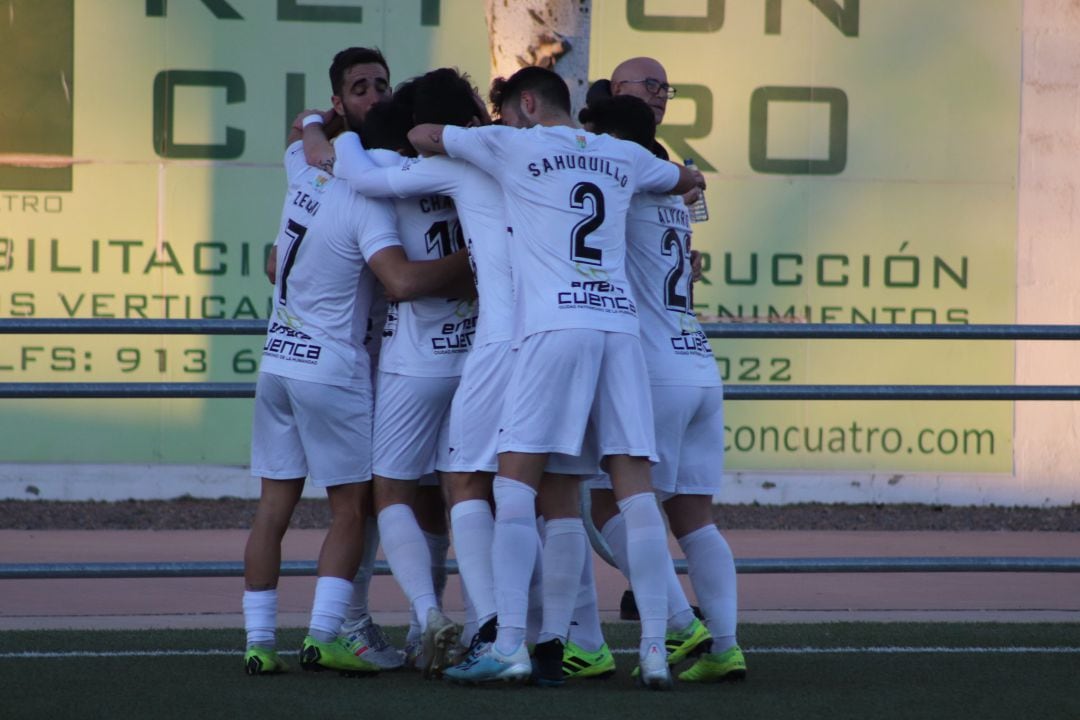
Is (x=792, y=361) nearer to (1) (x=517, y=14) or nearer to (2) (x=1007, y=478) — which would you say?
(2) (x=1007, y=478)

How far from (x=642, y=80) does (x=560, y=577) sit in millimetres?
1947

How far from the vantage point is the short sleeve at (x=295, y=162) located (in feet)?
19.1

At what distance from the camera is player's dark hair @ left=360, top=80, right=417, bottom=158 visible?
18.9 feet

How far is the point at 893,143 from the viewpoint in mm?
12008

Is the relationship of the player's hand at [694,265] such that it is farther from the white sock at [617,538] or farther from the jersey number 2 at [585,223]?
the white sock at [617,538]

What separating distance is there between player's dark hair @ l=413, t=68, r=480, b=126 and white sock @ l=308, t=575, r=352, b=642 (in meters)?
1.57

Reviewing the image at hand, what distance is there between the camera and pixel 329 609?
18.0 ft

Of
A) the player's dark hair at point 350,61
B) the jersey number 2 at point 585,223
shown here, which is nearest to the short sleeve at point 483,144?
the jersey number 2 at point 585,223

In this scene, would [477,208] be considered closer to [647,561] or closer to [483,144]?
[483,144]

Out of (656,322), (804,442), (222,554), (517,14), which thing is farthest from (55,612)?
(804,442)

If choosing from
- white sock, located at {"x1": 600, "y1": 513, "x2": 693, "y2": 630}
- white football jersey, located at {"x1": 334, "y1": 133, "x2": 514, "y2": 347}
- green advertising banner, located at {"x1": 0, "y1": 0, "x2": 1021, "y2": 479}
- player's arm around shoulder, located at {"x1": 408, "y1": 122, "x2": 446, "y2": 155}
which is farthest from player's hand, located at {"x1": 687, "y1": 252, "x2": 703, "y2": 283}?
green advertising banner, located at {"x1": 0, "y1": 0, "x2": 1021, "y2": 479}

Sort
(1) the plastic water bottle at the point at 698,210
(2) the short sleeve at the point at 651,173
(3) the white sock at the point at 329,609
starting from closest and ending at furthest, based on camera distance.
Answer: (2) the short sleeve at the point at 651,173, (3) the white sock at the point at 329,609, (1) the plastic water bottle at the point at 698,210

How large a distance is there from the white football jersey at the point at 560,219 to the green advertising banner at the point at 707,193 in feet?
21.2

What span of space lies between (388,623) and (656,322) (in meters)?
2.00
